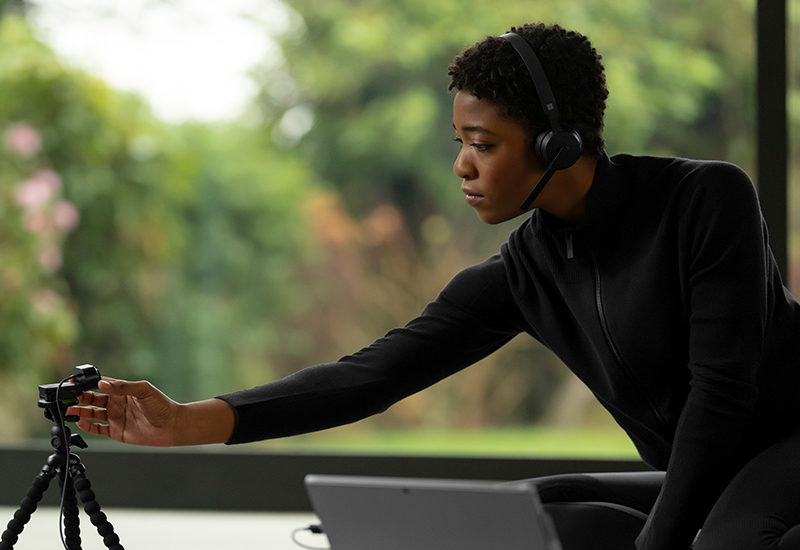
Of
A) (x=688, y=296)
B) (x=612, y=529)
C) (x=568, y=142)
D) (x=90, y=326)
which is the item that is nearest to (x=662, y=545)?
(x=612, y=529)

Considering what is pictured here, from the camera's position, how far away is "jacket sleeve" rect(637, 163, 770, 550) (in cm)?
150

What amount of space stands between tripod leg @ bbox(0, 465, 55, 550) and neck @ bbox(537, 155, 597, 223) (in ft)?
2.80

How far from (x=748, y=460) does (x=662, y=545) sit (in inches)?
9.4

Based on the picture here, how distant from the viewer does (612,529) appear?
5.62ft

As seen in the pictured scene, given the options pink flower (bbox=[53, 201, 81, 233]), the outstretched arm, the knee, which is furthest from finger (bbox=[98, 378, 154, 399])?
pink flower (bbox=[53, 201, 81, 233])

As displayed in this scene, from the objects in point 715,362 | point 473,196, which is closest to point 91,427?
point 473,196

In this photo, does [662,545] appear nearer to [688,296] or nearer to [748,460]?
[748,460]

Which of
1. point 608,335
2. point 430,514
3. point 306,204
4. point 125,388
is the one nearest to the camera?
point 430,514

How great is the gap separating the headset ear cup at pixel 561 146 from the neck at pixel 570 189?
5cm

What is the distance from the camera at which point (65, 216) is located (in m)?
3.63

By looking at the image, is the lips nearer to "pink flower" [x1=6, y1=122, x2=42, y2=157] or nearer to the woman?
the woman

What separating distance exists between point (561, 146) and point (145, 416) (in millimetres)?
727

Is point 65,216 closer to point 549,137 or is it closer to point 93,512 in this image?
point 93,512

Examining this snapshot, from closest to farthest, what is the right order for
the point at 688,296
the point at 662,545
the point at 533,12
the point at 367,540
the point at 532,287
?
the point at 367,540, the point at 662,545, the point at 688,296, the point at 532,287, the point at 533,12
